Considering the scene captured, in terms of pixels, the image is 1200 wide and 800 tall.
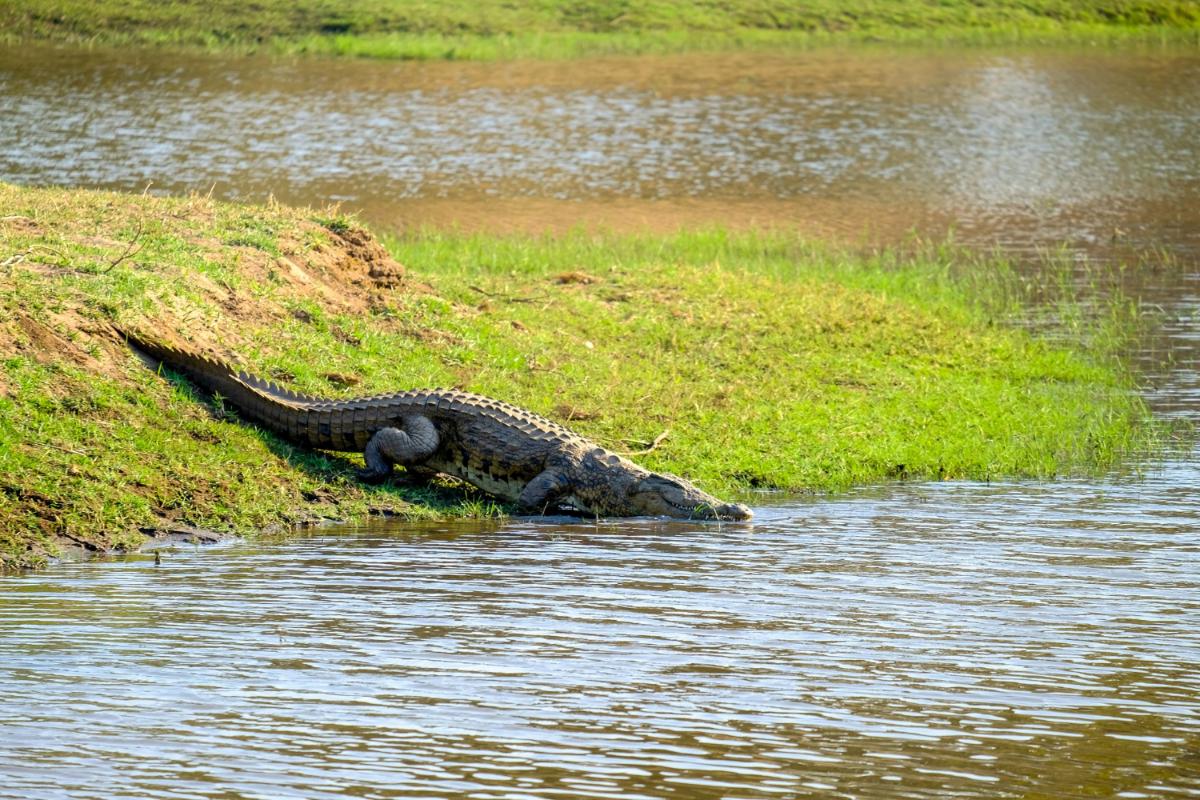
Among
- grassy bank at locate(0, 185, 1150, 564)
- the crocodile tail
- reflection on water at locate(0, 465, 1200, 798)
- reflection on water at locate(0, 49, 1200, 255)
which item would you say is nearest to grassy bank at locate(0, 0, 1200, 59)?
reflection on water at locate(0, 49, 1200, 255)

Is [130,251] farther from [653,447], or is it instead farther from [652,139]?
[652,139]

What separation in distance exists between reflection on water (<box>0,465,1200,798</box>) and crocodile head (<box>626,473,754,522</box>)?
250 millimetres

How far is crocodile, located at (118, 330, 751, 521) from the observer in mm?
9125

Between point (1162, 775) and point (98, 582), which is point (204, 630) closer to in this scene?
point (98, 582)

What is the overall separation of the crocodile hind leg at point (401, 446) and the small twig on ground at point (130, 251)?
2270 mm

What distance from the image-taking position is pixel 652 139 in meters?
25.8

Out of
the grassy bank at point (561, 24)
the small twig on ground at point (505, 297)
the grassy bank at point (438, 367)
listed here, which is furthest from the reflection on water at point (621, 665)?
the grassy bank at point (561, 24)

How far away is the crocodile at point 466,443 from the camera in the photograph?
912 cm

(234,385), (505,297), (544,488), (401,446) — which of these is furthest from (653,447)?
(505,297)

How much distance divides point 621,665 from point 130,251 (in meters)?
5.91

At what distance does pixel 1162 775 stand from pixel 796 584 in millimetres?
2417

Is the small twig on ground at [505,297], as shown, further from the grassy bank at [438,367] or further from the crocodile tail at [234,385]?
the crocodile tail at [234,385]

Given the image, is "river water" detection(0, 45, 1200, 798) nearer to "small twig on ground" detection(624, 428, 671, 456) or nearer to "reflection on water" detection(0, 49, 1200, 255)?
"small twig on ground" detection(624, 428, 671, 456)

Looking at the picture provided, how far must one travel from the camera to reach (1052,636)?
265 inches
